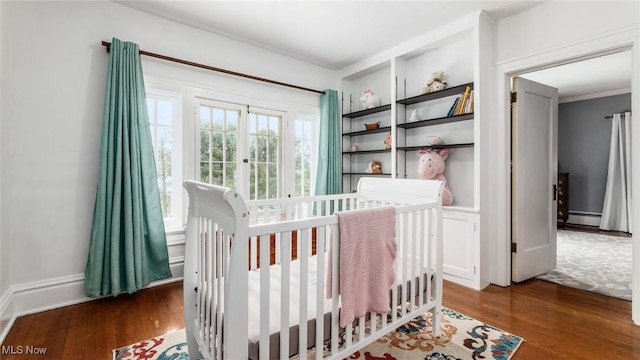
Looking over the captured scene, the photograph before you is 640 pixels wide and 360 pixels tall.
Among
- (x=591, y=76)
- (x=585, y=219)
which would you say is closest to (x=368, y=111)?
(x=591, y=76)

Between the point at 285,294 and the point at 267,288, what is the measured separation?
2.8 inches

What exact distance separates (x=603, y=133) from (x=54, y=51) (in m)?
7.32

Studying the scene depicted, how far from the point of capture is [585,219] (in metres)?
5.23

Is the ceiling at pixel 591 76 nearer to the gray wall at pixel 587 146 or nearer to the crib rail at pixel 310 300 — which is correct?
the gray wall at pixel 587 146

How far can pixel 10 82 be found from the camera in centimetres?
195

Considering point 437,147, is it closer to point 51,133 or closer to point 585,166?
point 51,133

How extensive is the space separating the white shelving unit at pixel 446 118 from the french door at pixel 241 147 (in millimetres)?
1074

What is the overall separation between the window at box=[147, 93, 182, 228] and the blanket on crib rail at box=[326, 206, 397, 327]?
206 cm

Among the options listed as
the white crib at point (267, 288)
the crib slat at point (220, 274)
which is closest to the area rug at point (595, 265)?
the white crib at point (267, 288)

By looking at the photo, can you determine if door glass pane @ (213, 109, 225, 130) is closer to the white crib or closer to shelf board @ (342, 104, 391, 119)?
the white crib

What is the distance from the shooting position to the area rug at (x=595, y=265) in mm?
2592

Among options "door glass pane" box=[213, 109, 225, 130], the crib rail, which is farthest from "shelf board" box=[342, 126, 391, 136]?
the crib rail

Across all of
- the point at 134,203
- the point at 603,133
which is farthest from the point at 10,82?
the point at 603,133

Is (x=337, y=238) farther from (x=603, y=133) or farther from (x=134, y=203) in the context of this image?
(x=603, y=133)
